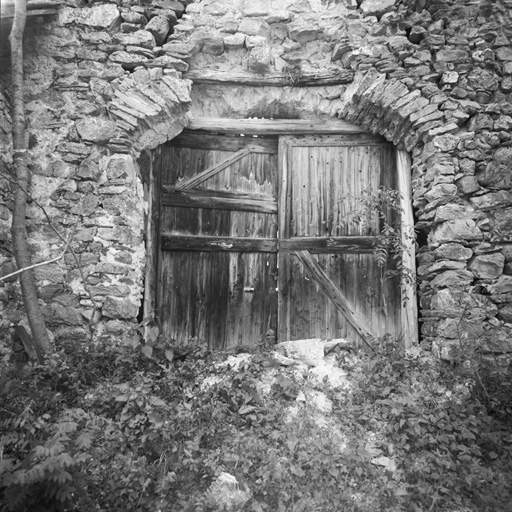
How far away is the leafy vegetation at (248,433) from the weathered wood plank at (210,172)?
5.74 feet

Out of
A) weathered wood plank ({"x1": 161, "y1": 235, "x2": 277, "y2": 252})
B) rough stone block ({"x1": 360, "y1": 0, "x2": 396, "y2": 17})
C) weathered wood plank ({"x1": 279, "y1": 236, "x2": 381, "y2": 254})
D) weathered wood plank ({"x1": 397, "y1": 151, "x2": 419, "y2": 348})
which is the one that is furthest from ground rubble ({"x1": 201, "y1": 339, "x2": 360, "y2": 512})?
rough stone block ({"x1": 360, "y1": 0, "x2": 396, "y2": 17})

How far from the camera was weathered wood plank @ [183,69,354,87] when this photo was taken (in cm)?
454

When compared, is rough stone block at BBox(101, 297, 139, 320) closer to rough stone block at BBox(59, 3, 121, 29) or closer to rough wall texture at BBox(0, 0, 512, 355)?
rough wall texture at BBox(0, 0, 512, 355)

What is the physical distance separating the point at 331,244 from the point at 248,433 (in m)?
2.17

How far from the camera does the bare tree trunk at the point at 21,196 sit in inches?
151

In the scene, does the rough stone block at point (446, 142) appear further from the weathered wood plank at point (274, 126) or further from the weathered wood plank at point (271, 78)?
the weathered wood plank at point (271, 78)

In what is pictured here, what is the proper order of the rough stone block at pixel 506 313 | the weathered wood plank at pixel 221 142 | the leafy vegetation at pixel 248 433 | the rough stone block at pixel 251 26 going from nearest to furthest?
1. the leafy vegetation at pixel 248 433
2. the rough stone block at pixel 506 313
3. the rough stone block at pixel 251 26
4. the weathered wood plank at pixel 221 142

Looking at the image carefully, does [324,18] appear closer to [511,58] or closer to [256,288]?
[511,58]

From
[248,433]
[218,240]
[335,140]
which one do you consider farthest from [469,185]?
[248,433]

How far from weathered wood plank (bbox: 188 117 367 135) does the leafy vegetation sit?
7.79 feet

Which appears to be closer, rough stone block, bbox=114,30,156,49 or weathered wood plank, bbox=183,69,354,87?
rough stone block, bbox=114,30,156,49

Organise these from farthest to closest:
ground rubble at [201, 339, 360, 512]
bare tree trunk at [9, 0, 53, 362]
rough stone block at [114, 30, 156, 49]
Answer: rough stone block at [114, 30, 156, 49] → bare tree trunk at [9, 0, 53, 362] → ground rubble at [201, 339, 360, 512]

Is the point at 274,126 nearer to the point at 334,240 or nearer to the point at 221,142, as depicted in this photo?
the point at 221,142

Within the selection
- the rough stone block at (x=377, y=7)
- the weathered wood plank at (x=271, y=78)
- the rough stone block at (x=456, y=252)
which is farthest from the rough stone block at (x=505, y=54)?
the rough stone block at (x=456, y=252)
